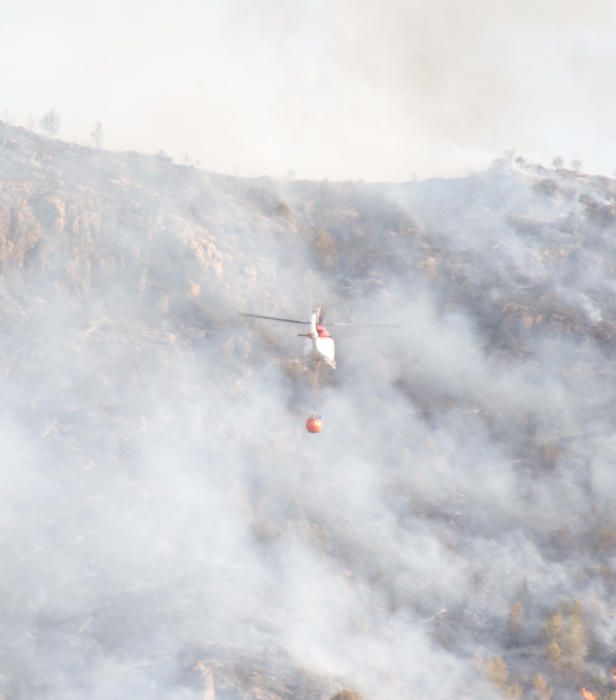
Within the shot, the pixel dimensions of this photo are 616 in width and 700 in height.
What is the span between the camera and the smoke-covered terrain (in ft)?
183

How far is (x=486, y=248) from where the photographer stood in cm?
9481

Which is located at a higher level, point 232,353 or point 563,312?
point 563,312

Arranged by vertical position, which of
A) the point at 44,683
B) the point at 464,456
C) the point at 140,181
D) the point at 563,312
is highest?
the point at 140,181

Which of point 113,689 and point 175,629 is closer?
point 113,689

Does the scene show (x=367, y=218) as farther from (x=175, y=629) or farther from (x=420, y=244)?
(x=175, y=629)

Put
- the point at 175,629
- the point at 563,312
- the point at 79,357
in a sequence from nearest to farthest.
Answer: the point at 175,629
the point at 79,357
the point at 563,312

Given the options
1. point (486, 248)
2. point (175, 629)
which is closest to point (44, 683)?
point (175, 629)

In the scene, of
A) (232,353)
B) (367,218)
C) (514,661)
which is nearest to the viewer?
(514,661)

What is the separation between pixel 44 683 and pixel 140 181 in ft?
178

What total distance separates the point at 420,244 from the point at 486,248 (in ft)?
20.7

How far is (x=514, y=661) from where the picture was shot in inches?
2311

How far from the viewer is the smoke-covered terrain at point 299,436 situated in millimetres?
55750

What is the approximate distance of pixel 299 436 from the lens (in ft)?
253

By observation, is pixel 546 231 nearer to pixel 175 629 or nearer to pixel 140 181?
pixel 140 181
